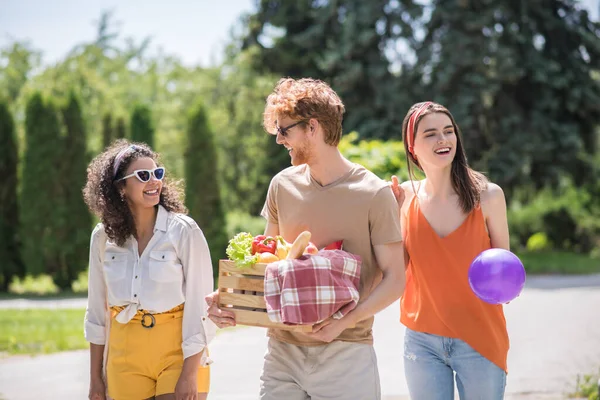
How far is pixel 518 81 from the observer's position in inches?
878

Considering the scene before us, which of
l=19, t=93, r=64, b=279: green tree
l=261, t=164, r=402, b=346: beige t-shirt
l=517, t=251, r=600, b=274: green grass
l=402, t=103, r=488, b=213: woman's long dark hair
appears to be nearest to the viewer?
l=261, t=164, r=402, b=346: beige t-shirt

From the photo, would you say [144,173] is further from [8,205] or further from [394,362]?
[8,205]

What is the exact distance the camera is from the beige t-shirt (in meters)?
3.15

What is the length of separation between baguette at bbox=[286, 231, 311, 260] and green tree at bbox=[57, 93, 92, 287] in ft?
49.4

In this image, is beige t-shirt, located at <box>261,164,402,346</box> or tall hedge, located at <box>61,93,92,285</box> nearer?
beige t-shirt, located at <box>261,164,402,346</box>

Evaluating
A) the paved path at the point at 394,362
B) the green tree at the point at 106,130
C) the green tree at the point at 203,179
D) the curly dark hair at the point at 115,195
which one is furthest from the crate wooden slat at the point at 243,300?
the green tree at the point at 106,130

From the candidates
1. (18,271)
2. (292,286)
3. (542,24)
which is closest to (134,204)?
(292,286)

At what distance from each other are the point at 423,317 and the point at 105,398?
1636 mm

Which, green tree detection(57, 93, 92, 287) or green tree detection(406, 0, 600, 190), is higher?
green tree detection(406, 0, 600, 190)

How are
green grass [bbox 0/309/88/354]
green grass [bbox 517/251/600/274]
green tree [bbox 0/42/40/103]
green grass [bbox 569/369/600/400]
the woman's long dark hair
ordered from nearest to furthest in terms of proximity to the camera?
1. the woman's long dark hair
2. green grass [bbox 569/369/600/400]
3. green grass [bbox 0/309/88/354]
4. green grass [bbox 517/251/600/274]
5. green tree [bbox 0/42/40/103]

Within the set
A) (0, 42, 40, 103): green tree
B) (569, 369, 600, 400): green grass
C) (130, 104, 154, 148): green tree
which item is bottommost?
(569, 369, 600, 400): green grass

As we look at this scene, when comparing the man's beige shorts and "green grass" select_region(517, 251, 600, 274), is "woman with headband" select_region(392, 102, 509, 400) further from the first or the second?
"green grass" select_region(517, 251, 600, 274)

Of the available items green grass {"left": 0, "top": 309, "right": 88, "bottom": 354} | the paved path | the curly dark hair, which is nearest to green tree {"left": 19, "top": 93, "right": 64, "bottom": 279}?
green grass {"left": 0, "top": 309, "right": 88, "bottom": 354}

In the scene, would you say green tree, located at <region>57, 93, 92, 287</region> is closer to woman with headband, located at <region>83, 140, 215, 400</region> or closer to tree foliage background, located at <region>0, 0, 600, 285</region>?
tree foliage background, located at <region>0, 0, 600, 285</region>
